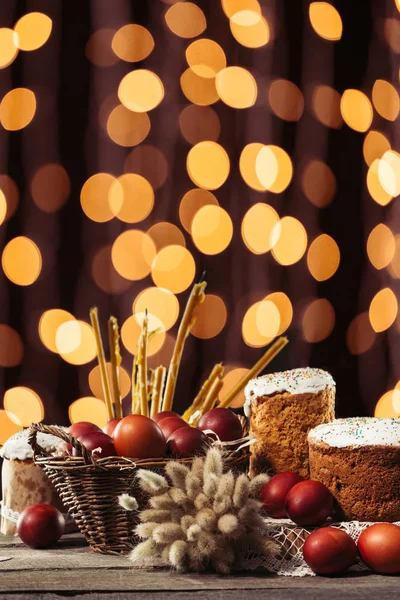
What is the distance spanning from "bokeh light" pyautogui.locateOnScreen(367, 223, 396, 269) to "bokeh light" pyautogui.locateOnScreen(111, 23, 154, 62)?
0.66 meters

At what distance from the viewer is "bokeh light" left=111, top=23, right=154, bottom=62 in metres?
1.74

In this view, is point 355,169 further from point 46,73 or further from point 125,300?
point 46,73

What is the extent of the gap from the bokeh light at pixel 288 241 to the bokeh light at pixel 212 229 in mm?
108

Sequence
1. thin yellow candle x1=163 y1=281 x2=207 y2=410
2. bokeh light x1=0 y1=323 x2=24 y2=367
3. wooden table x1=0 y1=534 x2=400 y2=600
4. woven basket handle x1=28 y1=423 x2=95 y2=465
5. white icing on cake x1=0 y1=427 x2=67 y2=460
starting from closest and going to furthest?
wooden table x1=0 y1=534 x2=400 y2=600, woven basket handle x1=28 y1=423 x2=95 y2=465, white icing on cake x1=0 y1=427 x2=67 y2=460, thin yellow candle x1=163 y1=281 x2=207 y2=410, bokeh light x1=0 y1=323 x2=24 y2=367

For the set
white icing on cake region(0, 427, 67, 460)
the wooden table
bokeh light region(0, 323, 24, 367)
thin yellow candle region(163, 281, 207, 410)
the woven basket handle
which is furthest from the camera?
bokeh light region(0, 323, 24, 367)

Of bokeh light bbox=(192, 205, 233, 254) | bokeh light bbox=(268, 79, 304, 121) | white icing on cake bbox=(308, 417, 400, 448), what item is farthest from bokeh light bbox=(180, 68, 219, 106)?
white icing on cake bbox=(308, 417, 400, 448)

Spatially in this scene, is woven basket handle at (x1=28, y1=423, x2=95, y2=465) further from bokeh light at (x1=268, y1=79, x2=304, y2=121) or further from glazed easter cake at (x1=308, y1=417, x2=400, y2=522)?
bokeh light at (x1=268, y1=79, x2=304, y2=121)

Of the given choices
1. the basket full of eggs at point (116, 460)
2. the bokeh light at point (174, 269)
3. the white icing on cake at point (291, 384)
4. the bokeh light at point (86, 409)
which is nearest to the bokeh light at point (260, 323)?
the bokeh light at point (174, 269)

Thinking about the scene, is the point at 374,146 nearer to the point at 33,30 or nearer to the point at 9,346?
the point at 33,30

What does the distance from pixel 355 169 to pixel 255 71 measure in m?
0.32

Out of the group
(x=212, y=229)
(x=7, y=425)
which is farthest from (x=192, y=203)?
(x=7, y=425)

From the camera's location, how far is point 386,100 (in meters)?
1.84

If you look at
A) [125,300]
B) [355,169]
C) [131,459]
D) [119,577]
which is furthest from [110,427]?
[355,169]

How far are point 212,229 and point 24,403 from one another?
56 centimetres
